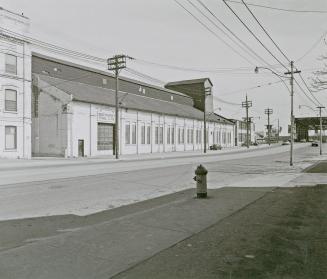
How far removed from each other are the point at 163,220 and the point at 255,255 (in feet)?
9.22

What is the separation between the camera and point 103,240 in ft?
20.8

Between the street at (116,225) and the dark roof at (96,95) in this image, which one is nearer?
the street at (116,225)

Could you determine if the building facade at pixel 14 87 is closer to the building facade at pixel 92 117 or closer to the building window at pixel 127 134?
the building facade at pixel 92 117

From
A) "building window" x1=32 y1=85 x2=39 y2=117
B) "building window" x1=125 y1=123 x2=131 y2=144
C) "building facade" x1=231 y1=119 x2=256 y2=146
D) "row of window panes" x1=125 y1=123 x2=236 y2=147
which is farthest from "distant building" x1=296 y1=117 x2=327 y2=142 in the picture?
"building window" x1=32 y1=85 x2=39 y2=117

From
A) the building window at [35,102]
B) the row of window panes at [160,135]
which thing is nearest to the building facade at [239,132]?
the row of window panes at [160,135]

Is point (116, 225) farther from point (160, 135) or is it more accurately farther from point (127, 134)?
point (160, 135)

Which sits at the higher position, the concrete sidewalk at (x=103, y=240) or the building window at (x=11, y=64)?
the building window at (x=11, y=64)

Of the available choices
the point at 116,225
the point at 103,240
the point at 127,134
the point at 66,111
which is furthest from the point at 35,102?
the point at 103,240

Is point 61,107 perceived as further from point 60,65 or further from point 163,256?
point 163,256

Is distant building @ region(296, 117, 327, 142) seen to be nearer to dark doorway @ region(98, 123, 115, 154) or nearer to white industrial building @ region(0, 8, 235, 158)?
white industrial building @ region(0, 8, 235, 158)

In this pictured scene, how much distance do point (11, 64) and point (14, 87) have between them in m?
2.16

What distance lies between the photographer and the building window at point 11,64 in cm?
3331

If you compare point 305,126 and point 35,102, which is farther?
point 305,126

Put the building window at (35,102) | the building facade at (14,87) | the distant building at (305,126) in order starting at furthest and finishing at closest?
the distant building at (305,126)
the building window at (35,102)
the building facade at (14,87)
